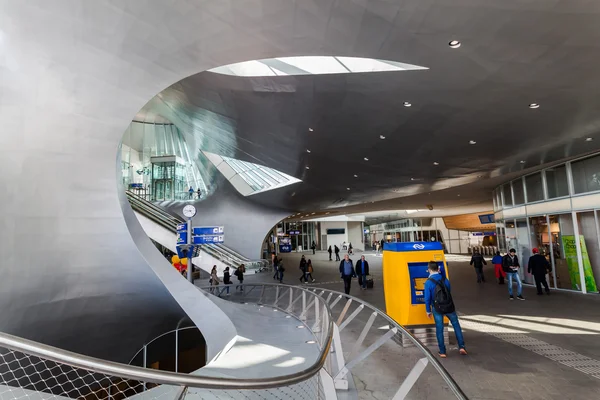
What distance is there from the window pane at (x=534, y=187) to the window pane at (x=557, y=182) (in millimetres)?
527

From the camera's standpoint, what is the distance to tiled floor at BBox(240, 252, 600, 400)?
415 centimetres

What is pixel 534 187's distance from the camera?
14.8 meters

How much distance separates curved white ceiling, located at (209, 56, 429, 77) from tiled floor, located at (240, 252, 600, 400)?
5063mm

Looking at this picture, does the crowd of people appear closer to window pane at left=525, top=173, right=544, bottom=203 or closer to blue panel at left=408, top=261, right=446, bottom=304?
window pane at left=525, top=173, right=544, bottom=203

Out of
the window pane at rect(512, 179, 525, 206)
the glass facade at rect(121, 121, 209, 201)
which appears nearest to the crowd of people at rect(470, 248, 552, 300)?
the window pane at rect(512, 179, 525, 206)

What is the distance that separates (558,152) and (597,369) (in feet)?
28.8

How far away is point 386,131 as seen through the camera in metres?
10.1

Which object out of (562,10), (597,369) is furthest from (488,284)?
(562,10)

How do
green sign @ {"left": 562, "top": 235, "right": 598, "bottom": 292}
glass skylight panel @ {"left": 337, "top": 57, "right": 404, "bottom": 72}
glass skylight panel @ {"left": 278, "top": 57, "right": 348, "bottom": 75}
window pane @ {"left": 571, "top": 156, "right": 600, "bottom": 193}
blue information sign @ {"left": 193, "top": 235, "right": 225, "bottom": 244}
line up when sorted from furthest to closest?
blue information sign @ {"left": 193, "top": 235, "right": 225, "bottom": 244}, green sign @ {"left": 562, "top": 235, "right": 598, "bottom": 292}, window pane @ {"left": 571, "top": 156, "right": 600, "bottom": 193}, glass skylight panel @ {"left": 278, "top": 57, "right": 348, "bottom": 75}, glass skylight panel @ {"left": 337, "top": 57, "right": 404, "bottom": 72}

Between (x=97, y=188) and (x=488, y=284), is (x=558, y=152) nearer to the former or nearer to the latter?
(x=488, y=284)

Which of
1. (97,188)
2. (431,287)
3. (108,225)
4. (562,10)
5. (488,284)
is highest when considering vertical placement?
(562,10)

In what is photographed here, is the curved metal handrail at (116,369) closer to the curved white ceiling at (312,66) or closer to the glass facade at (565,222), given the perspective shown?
the curved white ceiling at (312,66)

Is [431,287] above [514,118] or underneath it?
underneath

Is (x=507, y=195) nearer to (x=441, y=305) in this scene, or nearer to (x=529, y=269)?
(x=529, y=269)
